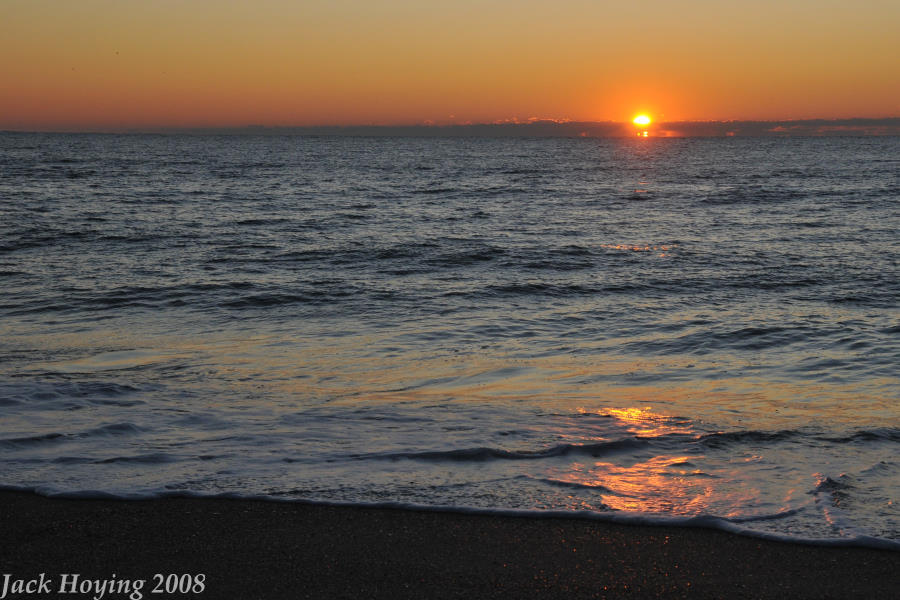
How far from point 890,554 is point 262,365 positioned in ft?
22.5

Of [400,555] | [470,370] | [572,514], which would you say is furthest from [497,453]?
[470,370]

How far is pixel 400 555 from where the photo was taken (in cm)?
447

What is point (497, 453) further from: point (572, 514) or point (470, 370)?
point (470, 370)

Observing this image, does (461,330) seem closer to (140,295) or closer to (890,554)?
(140,295)

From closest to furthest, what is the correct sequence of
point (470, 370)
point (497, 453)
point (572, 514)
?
point (572, 514) → point (497, 453) → point (470, 370)

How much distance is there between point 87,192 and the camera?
125ft

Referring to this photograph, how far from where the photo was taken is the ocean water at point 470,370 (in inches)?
222

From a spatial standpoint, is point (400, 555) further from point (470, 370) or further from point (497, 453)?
point (470, 370)

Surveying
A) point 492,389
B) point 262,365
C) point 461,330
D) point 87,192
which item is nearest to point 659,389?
point 492,389

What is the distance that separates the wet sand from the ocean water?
0.26 meters

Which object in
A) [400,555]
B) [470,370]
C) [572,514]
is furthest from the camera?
[470,370]

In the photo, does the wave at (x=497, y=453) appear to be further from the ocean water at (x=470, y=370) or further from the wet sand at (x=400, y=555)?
the wet sand at (x=400, y=555)

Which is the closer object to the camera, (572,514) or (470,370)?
(572,514)

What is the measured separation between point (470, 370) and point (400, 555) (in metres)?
4.81
